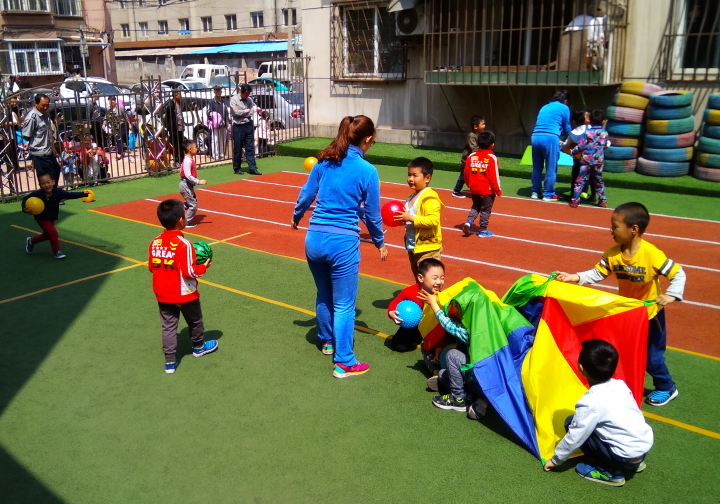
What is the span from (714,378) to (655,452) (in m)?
1.52

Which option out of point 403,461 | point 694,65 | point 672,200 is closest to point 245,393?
point 403,461

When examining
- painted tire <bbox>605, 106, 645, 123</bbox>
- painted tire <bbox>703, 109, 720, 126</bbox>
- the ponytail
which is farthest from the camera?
painted tire <bbox>605, 106, 645, 123</bbox>

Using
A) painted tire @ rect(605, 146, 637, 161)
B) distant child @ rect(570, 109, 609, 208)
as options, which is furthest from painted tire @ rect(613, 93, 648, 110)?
distant child @ rect(570, 109, 609, 208)

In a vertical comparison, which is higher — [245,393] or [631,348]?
[631,348]

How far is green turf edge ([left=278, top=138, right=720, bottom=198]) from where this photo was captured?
13.0 metres

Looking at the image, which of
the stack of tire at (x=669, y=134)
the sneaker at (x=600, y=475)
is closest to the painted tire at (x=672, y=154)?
the stack of tire at (x=669, y=134)

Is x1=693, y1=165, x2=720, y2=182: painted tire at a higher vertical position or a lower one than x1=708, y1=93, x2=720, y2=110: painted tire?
lower

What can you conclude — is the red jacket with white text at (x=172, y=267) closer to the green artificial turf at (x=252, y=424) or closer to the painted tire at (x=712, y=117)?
the green artificial turf at (x=252, y=424)

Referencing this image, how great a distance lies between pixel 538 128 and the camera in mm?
12547

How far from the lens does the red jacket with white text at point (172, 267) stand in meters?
5.18

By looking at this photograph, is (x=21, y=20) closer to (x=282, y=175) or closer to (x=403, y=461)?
(x=282, y=175)

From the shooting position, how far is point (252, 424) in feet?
15.0

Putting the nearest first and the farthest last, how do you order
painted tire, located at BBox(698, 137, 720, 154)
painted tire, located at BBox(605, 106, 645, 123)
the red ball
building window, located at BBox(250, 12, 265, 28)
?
1. the red ball
2. painted tire, located at BBox(698, 137, 720, 154)
3. painted tire, located at BBox(605, 106, 645, 123)
4. building window, located at BBox(250, 12, 265, 28)

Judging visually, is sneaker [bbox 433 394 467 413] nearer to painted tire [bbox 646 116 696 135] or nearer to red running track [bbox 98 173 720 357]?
red running track [bbox 98 173 720 357]
